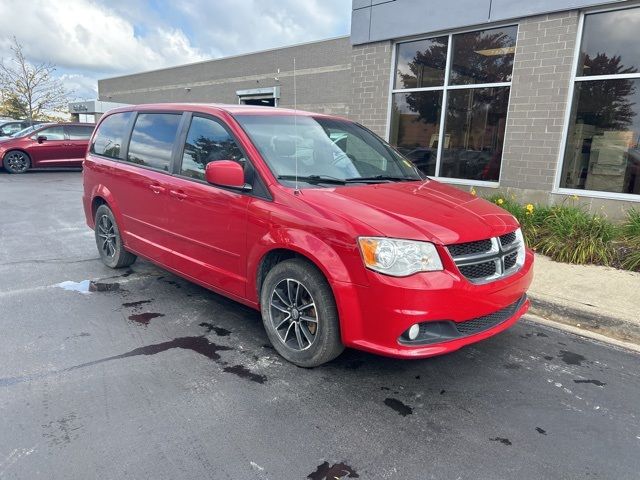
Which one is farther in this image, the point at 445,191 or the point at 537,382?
the point at 445,191

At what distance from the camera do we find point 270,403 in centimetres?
304

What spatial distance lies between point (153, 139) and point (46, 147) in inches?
556

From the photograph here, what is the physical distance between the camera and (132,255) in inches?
224

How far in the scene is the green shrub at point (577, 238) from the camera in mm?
6137

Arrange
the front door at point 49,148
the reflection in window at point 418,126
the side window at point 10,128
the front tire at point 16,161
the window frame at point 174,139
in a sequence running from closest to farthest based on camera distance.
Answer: the window frame at point 174,139 < the reflection in window at point 418,126 < the front tire at point 16,161 < the front door at point 49,148 < the side window at point 10,128

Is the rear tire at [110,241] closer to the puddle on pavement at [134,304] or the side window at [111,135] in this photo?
the side window at [111,135]

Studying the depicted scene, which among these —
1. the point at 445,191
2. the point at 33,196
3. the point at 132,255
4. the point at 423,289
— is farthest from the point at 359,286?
the point at 33,196

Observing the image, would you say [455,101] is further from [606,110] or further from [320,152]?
[320,152]

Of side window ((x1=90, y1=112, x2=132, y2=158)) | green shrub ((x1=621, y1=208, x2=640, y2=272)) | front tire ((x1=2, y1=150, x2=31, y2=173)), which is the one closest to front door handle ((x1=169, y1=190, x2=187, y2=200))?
side window ((x1=90, y1=112, x2=132, y2=158))

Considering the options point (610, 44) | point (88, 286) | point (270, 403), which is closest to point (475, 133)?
point (610, 44)

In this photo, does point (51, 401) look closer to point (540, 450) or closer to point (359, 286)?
point (359, 286)

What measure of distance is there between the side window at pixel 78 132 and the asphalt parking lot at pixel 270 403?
14.1 meters

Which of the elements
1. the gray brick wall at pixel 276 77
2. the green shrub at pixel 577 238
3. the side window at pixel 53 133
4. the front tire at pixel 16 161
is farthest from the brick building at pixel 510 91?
the front tire at pixel 16 161

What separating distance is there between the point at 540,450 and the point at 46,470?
103 inches
